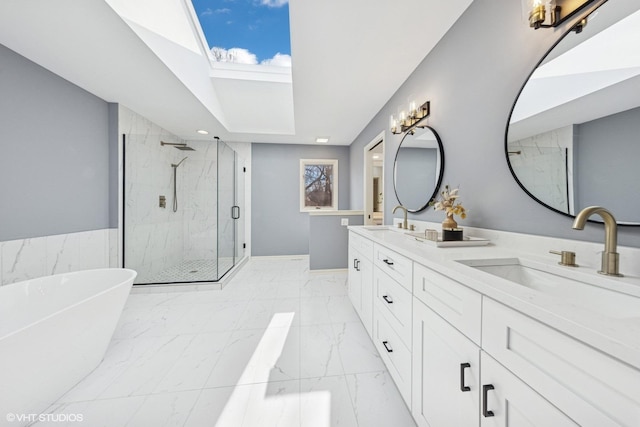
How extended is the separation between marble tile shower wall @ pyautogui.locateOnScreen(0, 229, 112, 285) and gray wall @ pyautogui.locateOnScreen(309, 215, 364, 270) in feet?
8.46

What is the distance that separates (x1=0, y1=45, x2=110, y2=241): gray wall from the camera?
1.80 meters

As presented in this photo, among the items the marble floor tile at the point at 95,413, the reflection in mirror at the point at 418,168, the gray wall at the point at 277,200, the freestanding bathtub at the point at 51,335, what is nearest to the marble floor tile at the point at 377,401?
the marble floor tile at the point at 95,413

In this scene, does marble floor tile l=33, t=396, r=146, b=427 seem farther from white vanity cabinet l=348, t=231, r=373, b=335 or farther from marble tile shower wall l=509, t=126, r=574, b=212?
marble tile shower wall l=509, t=126, r=574, b=212

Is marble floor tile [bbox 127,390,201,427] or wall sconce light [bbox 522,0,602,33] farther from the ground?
wall sconce light [bbox 522,0,602,33]

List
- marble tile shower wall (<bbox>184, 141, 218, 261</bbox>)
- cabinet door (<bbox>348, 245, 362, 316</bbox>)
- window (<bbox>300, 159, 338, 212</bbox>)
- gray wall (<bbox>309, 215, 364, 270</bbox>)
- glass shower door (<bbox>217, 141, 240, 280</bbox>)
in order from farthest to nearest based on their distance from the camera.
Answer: window (<bbox>300, 159, 338, 212</bbox>) → marble tile shower wall (<bbox>184, 141, 218, 261</bbox>) → glass shower door (<bbox>217, 141, 240, 280</bbox>) → gray wall (<bbox>309, 215, 364, 270</bbox>) → cabinet door (<bbox>348, 245, 362, 316</bbox>)

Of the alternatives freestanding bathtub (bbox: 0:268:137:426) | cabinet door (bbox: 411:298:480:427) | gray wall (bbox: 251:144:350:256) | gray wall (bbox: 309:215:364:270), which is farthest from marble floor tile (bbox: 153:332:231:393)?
gray wall (bbox: 251:144:350:256)

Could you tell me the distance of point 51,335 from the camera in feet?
3.88

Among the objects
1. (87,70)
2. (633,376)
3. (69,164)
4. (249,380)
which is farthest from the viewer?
(69,164)

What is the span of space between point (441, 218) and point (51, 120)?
3.61m

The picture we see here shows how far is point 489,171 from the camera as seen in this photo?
1335mm

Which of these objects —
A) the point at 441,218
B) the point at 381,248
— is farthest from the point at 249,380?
the point at 441,218

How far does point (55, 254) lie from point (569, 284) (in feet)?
12.1

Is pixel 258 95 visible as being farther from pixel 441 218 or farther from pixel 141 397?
pixel 141 397

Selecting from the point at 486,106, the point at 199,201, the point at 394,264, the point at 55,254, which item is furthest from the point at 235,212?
the point at 486,106
